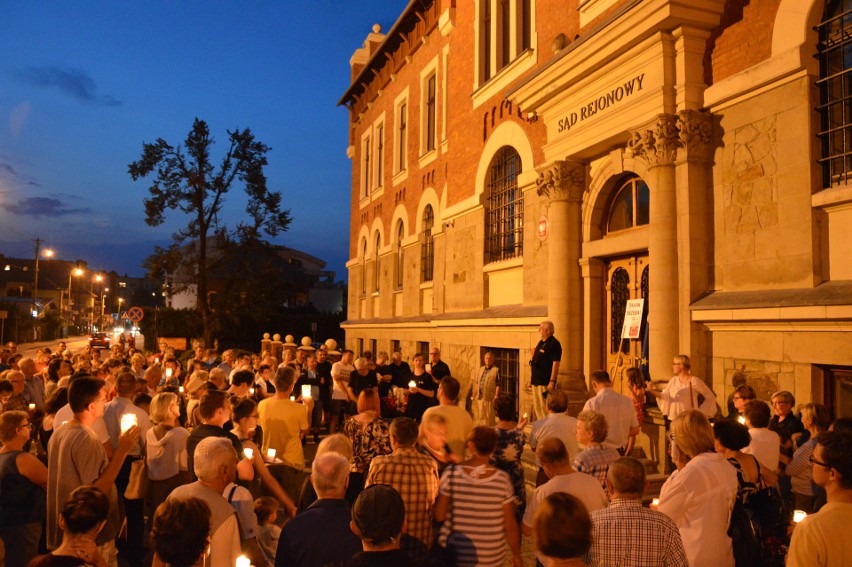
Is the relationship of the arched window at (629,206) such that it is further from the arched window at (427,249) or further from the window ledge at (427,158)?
the arched window at (427,249)

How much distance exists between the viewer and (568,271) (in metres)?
12.3

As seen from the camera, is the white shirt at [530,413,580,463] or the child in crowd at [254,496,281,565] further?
the white shirt at [530,413,580,463]

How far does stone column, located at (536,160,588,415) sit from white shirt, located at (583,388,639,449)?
16.9 ft

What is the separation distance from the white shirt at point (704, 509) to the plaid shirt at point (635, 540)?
21.6 inches

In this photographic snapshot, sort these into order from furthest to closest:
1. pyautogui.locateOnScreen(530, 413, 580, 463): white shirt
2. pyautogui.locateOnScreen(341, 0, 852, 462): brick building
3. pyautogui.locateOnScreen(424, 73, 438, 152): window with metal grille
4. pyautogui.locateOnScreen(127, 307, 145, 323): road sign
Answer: pyautogui.locateOnScreen(127, 307, 145, 323): road sign < pyautogui.locateOnScreen(424, 73, 438, 152): window with metal grille < pyautogui.locateOnScreen(341, 0, 852, 462): brick building < pyautogui.locateOnScreen(530, 413, 580, 463): white shirt

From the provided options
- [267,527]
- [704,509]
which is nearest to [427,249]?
[267,527]

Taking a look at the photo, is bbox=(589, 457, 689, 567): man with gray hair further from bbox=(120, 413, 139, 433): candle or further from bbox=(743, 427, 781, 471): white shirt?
bbox=(120, 413, 139, 433): candle

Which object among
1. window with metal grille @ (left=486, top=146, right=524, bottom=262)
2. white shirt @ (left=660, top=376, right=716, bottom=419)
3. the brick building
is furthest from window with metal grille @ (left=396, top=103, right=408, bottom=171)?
white shirt @ (left=660, top=376, right=716, bottom=419)

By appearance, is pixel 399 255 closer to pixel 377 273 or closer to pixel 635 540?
pixel 377 273

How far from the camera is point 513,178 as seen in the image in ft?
51.3

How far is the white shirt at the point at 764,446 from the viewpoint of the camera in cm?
530

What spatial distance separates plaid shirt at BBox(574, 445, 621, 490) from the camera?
15.8ft

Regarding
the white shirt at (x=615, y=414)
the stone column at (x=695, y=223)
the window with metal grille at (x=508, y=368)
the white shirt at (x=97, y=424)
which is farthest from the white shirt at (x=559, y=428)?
the window with metal grille at (x=508, y=368)

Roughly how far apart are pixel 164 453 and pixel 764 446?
16.9 feet
